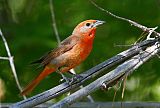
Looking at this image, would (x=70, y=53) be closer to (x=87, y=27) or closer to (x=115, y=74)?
(x=87, y=27)

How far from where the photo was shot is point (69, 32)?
16.7 ft

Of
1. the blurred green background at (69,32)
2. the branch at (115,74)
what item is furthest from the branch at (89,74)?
the blurred green background at (69,32)

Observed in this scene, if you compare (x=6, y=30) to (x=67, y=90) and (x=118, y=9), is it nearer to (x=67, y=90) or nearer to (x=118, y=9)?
(x=118, y=9)

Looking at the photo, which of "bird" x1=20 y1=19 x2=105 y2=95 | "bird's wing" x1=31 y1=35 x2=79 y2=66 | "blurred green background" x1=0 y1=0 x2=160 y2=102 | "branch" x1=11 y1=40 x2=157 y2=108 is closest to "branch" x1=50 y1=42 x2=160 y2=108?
"branch" x1=11 y1=40 x2=157 y2=108

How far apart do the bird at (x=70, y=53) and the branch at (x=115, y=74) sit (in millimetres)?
856

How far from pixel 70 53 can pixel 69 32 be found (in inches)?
40.0

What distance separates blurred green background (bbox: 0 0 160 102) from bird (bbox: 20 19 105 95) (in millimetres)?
697

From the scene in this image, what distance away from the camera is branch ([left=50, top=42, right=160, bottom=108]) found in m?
3.01

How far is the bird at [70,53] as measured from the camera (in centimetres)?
399

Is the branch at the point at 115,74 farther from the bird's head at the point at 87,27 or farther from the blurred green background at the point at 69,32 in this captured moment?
the blurred green background at the point at 69,32

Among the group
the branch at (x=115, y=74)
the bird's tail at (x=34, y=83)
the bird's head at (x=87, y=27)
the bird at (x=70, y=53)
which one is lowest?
the branch at (x=115, y=74)

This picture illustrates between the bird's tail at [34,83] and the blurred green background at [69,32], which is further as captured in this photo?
the blurred green background at [69,32]

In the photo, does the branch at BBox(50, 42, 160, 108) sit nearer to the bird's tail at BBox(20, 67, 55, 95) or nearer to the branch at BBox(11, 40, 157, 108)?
the branch at BBox(11, 40, 157, 108)

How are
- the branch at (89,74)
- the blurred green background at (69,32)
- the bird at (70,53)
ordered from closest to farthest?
the branch at (89,74) → the bird at (70,53) → the blurred green background at (69,32)
